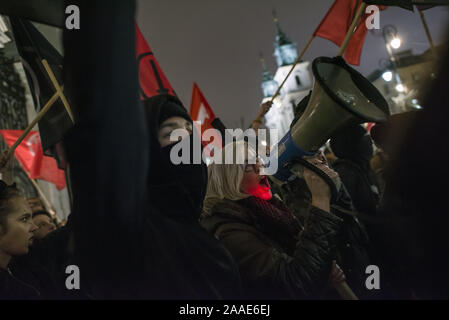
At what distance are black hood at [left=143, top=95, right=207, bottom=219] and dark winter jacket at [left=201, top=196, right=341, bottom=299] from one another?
64 centimetres

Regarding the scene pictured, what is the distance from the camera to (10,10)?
1992 millimetres

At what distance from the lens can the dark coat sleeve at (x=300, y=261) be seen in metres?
1.79

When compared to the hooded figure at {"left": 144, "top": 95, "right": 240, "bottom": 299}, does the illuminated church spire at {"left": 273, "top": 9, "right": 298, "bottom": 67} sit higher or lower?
higher

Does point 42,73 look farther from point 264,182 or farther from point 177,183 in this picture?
point 177,183

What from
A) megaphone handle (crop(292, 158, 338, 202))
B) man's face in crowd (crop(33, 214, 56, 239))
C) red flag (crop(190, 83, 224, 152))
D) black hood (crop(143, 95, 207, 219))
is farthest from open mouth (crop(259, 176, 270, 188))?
red flag (crop(190, 83, 224, 152))

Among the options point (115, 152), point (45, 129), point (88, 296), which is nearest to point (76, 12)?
point (115, 152)

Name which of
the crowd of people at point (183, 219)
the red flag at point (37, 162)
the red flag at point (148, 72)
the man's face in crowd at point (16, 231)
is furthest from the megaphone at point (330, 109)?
the red flag at point (37, 162)

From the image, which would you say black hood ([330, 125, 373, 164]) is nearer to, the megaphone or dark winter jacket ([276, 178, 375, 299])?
dark winter jacket ([276, 178, 375, 299])

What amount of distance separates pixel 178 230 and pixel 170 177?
0.71 feet

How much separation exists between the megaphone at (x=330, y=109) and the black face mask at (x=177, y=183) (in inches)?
34.1

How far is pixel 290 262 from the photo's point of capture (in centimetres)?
188

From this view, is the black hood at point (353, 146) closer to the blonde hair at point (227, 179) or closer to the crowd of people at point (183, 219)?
the crowd of people at point (183, 219)

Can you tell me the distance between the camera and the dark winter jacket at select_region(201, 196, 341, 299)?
70.5 inches

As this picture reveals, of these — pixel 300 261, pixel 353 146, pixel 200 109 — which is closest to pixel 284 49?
pixel 200 109
